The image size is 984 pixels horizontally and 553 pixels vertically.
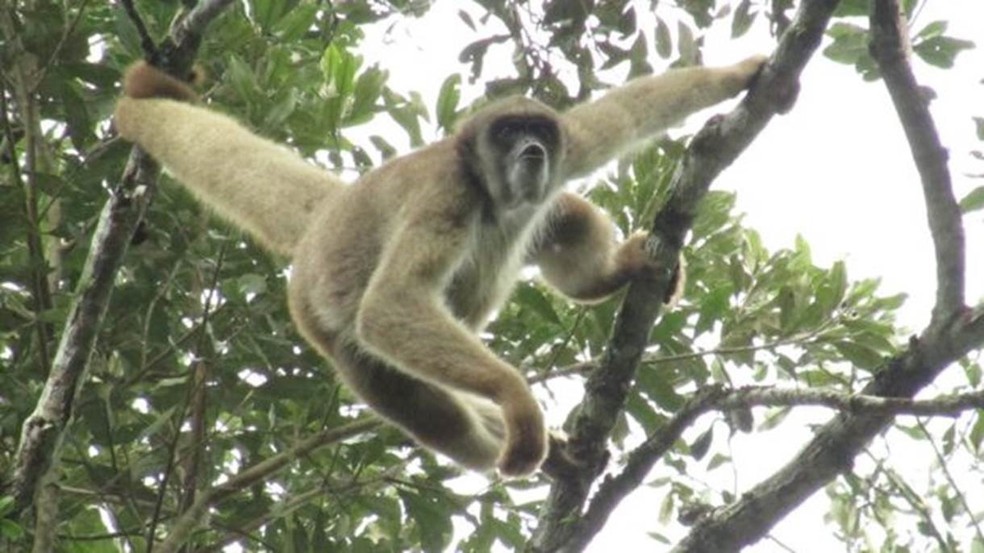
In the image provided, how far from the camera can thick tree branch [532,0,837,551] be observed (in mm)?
5324

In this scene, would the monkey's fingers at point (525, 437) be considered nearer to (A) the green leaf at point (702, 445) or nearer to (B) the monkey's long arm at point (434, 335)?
(B) the monkey's long arm at point (434, 335)

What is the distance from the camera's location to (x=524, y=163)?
6.51m

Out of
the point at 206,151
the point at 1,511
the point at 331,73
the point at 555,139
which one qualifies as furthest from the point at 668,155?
the point at 1,511

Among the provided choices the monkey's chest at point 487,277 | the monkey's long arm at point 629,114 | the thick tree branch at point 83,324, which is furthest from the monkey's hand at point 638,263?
the thick tree branch at point 83,324

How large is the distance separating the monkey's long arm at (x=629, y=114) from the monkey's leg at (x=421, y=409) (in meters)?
1.31

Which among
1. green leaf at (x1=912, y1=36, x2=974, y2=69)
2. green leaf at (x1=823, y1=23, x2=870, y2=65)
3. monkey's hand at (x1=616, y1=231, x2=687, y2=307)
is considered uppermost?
green leaf at (x1=823, y1=23, x2=870, y2=65)

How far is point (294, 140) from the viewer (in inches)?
A: 284

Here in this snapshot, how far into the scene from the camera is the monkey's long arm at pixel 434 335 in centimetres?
547

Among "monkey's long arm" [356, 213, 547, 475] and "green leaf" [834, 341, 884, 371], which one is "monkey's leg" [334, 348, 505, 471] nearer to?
"monkey's long arm" [356, 213, 547, 475]

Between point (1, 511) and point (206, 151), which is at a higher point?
point (206, 151)

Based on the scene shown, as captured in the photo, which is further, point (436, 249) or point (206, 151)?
point (206, 151)

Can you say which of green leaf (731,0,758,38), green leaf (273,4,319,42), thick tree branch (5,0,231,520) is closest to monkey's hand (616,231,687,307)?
green leaf (731,0,758,38)

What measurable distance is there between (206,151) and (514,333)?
1.84m

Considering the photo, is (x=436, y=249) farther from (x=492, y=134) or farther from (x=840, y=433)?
(x=840, y=433)
